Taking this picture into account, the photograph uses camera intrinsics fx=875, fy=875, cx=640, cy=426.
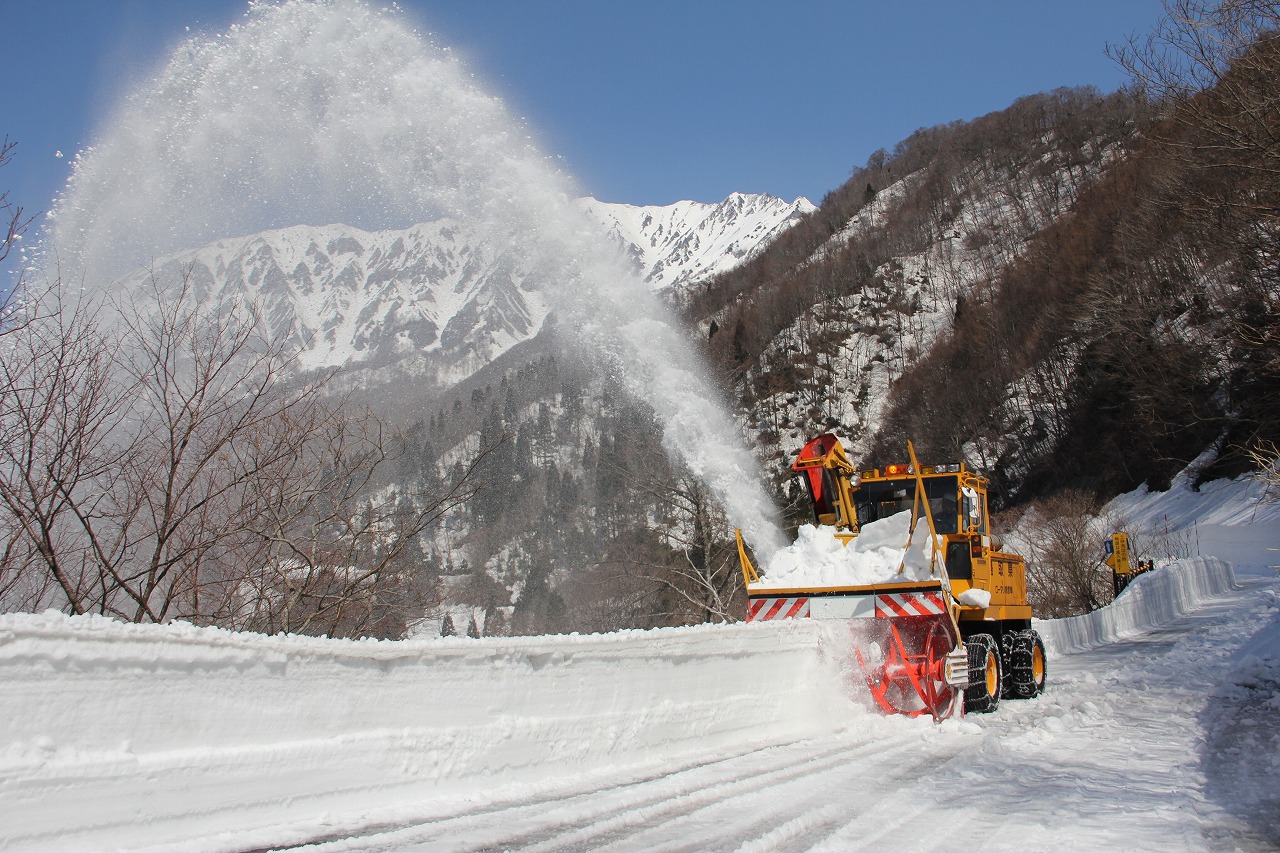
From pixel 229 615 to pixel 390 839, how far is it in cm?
495

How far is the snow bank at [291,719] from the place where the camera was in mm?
3850

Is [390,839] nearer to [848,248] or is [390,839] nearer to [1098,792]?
[1098,792]

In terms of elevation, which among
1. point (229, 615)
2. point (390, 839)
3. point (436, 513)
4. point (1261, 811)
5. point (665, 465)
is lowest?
point (1261, 811)

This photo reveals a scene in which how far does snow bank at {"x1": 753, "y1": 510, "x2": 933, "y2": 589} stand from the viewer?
33.2 ft

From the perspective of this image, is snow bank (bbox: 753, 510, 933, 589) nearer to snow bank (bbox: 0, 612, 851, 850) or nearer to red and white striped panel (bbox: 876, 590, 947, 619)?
red and white striped panel (bbox: 876, 590, 947, 619)

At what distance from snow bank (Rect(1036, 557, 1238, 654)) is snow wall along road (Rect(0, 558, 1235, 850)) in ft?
52.6

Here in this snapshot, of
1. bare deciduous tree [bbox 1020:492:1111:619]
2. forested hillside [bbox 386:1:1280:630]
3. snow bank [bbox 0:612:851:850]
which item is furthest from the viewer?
bare deciduous tree [bbox 1020:492:1111:619]

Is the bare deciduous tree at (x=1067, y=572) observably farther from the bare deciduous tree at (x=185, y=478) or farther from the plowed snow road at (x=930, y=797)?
the bare deciduous tree at (x=185, y=478)

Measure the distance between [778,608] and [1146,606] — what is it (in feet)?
61.7

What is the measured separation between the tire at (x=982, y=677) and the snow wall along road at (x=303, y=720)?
372 cm

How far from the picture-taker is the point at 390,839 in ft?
15.3

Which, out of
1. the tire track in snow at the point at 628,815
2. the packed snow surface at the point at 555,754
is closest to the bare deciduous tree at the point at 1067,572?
the packed snow surface at the point at 555,754

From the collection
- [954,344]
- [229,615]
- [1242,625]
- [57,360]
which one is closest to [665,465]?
[1242,625]

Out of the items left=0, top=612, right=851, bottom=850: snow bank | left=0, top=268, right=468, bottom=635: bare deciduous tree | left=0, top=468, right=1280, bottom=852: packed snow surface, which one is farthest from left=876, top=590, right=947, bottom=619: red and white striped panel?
left=0, top=268, right=468, bottom=635: bare deciduous tree
